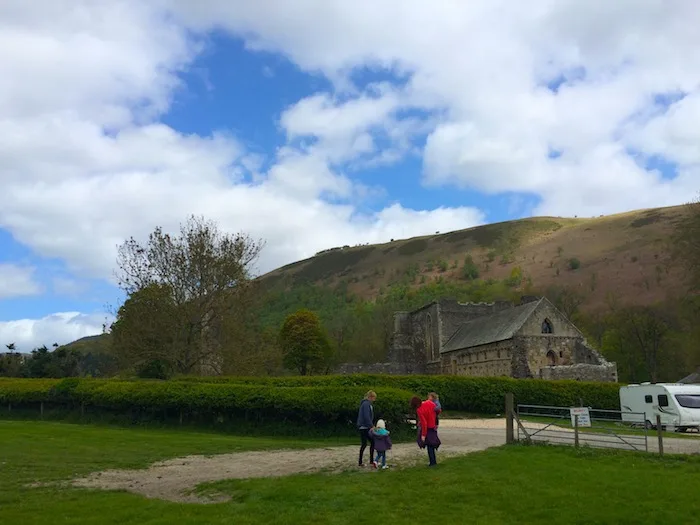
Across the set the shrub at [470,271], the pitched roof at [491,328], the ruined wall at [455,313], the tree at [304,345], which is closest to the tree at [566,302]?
the ruined wall at [455,313]

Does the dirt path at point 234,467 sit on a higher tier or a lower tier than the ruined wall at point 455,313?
lower

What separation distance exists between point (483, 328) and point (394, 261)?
134 metres

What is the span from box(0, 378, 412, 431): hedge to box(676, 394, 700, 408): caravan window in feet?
42.0

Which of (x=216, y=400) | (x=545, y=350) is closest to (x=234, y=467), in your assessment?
(x=216, y=400)

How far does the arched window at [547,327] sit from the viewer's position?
47469mm

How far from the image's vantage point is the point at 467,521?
8.79 metres

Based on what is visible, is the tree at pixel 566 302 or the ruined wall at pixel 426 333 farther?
the tree at pixel 566 302

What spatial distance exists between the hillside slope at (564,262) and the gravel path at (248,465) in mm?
80774

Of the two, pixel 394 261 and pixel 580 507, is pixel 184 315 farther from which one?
pixel 394 261

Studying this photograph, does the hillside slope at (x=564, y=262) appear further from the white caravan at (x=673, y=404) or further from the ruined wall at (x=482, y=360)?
the white caravan at (x=673, y=404)

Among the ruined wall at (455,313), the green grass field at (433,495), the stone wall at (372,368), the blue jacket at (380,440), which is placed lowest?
the green grass field at (433,495)

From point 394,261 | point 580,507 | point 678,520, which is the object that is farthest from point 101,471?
point 394,261

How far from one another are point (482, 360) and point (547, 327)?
704cm

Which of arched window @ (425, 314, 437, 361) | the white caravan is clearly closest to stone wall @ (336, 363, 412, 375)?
arched window @ (425, 314, 437, 361)
